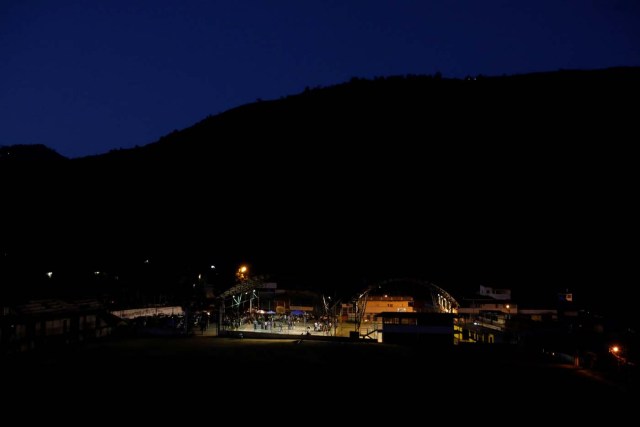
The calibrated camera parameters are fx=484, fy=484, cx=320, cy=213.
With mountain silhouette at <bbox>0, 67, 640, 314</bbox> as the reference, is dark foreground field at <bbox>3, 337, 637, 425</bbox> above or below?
below

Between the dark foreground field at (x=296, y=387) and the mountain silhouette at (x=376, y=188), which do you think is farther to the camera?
the mountain silhouette at (x=376, y=188)

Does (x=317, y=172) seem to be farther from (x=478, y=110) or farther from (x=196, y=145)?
(x=478, y=110)

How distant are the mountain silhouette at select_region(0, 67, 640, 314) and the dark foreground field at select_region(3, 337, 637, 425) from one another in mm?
26758

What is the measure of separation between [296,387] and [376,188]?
197 feet

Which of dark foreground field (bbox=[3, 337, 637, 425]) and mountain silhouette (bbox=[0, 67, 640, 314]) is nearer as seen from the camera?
dark foreground field (bbox=[3, 337, 637, 425])

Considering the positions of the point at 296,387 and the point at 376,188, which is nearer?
the point at 296,387

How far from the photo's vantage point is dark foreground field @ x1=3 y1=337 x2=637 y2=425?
11.4m

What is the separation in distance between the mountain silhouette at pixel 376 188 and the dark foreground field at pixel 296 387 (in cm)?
2676

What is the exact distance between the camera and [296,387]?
13289mm

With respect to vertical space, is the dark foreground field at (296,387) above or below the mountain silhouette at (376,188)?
below

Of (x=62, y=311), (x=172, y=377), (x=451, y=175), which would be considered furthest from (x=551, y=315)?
(x=451, y=175)

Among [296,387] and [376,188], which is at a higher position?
[376,188]

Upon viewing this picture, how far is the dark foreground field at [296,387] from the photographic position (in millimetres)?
11379

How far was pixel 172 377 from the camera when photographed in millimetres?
13930
